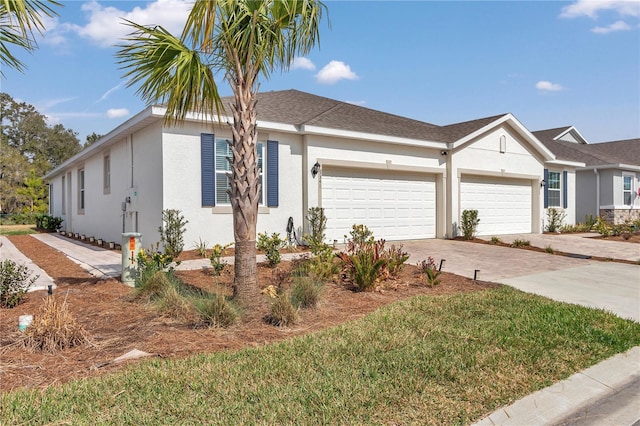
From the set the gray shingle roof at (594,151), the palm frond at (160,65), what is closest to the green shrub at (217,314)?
the palm frond at (160,65)

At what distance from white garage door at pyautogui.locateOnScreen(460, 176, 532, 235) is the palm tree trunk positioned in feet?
39.2

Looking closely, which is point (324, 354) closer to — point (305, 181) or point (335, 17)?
point (335, 17)

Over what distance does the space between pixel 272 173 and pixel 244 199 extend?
625 cm

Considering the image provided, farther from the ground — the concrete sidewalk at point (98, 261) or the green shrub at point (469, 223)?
the green shrub at point (469, 223)

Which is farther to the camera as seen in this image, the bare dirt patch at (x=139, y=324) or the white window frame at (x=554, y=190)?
the white window frame at (x=554, y=190)

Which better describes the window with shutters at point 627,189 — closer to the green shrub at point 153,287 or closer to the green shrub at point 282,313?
the green shrub at point 282,313

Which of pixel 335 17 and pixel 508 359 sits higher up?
pixel 335 17

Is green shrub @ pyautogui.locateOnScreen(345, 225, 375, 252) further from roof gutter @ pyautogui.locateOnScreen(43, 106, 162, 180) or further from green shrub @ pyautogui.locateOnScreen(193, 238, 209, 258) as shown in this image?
roof gutter @ pyautogui.locateOnScreen(43, 106, 162, 180)

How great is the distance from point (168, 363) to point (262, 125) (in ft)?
28.0

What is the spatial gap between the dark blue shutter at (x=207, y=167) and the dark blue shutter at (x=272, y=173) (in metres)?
1.57

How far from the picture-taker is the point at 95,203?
17.1 m

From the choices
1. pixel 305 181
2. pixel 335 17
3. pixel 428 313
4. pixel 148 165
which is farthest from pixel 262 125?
pixel 428 313

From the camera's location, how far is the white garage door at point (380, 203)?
13250mm

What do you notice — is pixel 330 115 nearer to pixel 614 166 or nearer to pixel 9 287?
pixel 9 287
